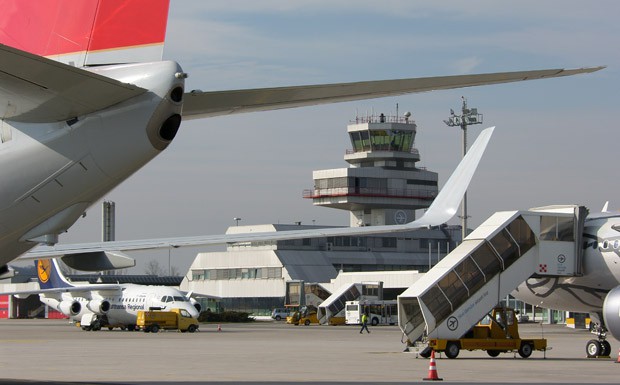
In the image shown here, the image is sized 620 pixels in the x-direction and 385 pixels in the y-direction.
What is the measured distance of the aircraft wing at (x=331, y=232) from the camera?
19391 millimetres

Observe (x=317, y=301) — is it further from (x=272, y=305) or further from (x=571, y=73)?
(x=571, y=73)

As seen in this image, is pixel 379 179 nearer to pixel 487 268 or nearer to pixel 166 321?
pixel 166 321

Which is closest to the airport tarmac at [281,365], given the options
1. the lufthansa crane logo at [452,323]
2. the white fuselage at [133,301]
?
the lufthansa crane logo at [452,323]

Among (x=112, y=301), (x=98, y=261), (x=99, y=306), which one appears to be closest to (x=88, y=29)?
(x=98, y=261)

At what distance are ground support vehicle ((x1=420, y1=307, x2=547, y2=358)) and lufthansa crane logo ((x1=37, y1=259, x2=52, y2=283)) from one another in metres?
39.4

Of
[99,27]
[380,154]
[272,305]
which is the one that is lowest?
[272,305]

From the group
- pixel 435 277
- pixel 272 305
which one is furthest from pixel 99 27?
pixel 272 305

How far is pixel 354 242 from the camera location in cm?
12150

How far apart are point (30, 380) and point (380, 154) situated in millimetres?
101911

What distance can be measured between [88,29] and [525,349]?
23.5 metres

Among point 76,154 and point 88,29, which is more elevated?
point 88,29

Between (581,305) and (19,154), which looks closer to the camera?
(19,154)

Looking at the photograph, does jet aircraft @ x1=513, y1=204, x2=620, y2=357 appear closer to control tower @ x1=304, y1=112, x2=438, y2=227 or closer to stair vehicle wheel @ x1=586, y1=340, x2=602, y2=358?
stair vehicle wheel @ x1=586, y1=340, x2=602, y2=358

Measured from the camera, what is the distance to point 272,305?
111m
